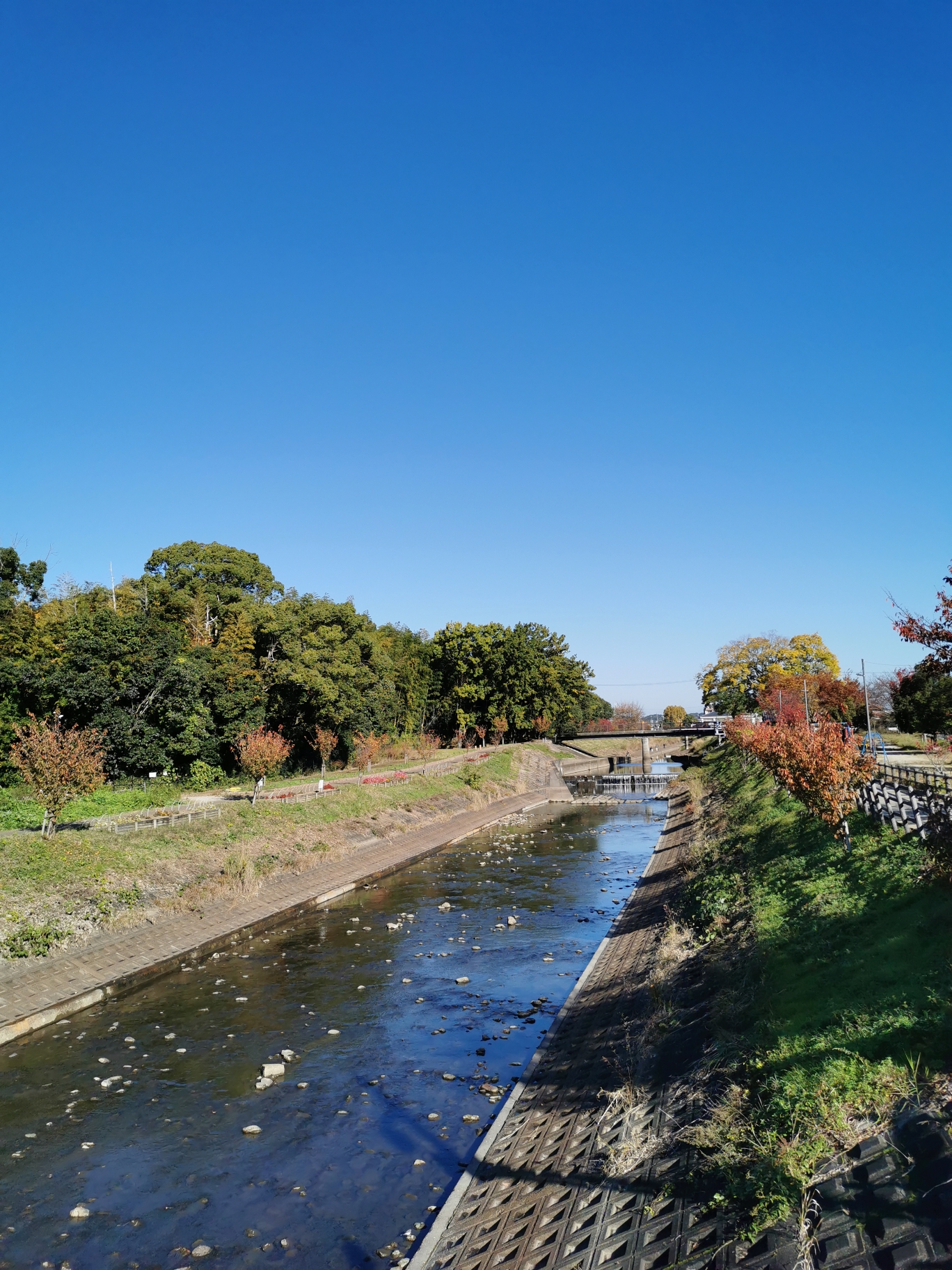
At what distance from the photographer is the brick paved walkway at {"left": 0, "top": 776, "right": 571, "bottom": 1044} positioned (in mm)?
19984

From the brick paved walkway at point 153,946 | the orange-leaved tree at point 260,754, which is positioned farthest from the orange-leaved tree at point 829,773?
the orange-leaved tree at point 260,754

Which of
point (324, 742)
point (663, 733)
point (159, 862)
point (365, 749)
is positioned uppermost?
point (324, 742)

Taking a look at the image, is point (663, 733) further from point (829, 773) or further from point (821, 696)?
point (829, 773)

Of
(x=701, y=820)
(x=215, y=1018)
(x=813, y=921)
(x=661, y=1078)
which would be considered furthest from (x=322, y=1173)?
(x=701, y=820)

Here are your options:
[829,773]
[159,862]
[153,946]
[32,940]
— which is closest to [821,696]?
[829,773]

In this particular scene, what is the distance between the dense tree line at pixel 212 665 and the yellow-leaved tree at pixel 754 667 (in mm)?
20976

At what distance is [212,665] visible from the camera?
54125mm

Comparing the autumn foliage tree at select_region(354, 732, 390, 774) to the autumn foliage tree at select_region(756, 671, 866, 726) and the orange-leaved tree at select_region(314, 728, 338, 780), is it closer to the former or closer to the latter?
the orange-leaved tree at select_region(314, 728, 338, 780)

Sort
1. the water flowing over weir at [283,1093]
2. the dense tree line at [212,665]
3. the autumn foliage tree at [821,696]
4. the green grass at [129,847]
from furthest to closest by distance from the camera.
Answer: the autumn foliage tree at [821,696], the dense tree line at [212,665], the green grass at [129,847], the water flowing over weir at [283,1093]

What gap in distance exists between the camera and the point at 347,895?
34938 mm

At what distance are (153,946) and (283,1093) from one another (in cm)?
1069

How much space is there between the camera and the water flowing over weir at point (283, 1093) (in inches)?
454

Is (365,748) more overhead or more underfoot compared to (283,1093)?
more overhead

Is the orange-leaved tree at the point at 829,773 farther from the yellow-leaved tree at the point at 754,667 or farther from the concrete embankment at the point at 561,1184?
the yellow-leaved tree at the point at 754,667
